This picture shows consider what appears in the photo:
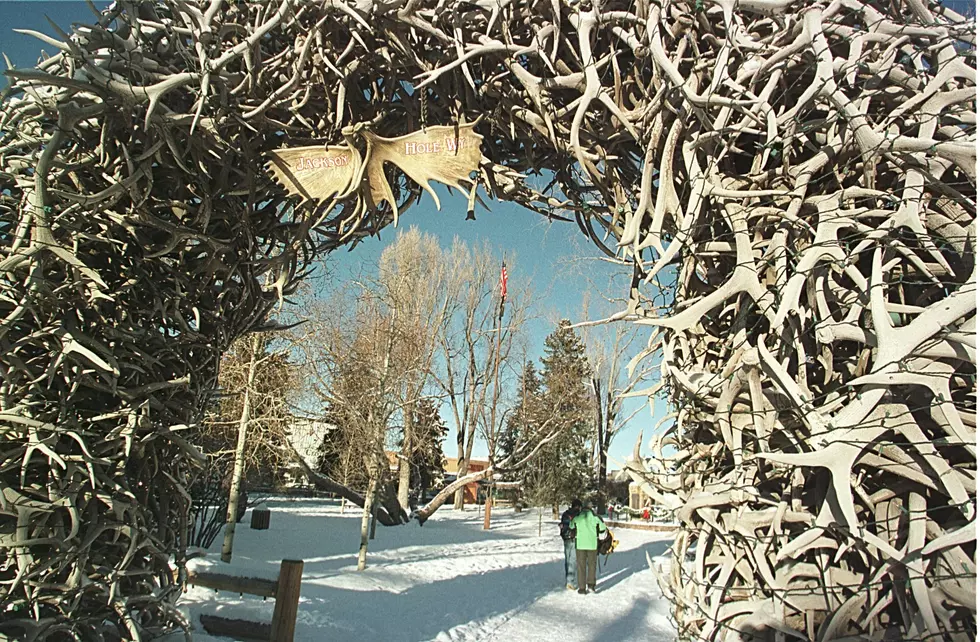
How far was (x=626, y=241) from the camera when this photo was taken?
2.37m

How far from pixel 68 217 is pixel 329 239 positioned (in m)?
1.36

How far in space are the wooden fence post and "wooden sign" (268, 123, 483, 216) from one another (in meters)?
3.04

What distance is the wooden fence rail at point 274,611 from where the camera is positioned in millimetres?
4660

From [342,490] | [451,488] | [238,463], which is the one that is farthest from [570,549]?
[342,490]

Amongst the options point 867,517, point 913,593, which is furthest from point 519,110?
point 913,593

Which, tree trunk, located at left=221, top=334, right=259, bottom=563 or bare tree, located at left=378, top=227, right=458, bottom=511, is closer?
tree trunk, located at left=221, top=334, right=259, bottom=563

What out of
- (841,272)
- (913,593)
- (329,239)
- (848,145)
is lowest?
(913,593)

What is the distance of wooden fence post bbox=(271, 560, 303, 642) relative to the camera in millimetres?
4648

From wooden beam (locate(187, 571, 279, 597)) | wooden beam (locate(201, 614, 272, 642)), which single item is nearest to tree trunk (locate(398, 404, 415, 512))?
wooden beam (locate(187, 571, 279, 597))

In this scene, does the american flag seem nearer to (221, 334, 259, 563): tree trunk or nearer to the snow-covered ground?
the snow-covered ground

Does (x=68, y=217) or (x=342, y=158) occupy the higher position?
(x=342, y=158)

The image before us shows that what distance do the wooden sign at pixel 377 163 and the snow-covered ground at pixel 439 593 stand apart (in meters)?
3.04

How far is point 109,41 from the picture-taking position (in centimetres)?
302

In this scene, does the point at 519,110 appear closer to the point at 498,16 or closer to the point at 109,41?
the point at 498,16
